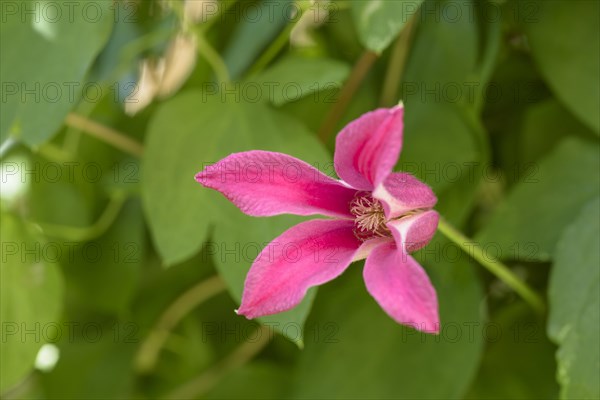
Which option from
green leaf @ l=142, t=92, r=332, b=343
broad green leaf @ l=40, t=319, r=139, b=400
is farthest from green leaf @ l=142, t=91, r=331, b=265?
broad green leaf @ l=40, t=319, r=139, b=400

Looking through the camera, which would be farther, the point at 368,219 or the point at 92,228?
the point at 92,228

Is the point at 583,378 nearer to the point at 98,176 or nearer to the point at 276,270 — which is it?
the point at 276,270

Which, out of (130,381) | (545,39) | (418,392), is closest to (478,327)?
(418,392)

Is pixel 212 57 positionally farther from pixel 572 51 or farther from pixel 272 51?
pixel 572 51

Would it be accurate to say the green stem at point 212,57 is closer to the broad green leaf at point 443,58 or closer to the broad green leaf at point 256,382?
the broad green leaf at point 443,58

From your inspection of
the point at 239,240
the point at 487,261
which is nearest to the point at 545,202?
the point at 487,261

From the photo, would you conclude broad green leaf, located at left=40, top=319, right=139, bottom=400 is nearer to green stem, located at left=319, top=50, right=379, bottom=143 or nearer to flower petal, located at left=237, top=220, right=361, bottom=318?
green stem, located at left=319, top=50, right=379, bottom=143
